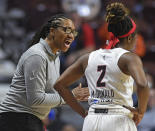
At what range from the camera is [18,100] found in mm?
3797

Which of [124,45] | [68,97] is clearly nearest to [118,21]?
[124,45]

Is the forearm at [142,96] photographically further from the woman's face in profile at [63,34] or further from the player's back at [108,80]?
the woman's face in profile at [63,34]

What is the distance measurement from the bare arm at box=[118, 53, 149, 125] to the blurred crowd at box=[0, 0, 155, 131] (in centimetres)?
460

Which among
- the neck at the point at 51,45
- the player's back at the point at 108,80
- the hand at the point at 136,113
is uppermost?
the neck at the point at 51,45

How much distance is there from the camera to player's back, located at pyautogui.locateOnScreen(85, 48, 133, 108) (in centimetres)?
329

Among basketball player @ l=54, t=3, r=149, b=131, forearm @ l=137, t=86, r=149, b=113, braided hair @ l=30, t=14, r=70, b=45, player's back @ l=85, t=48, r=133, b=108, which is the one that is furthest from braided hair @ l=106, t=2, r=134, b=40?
braided hair @ l=30, t=14, r=70, b=45

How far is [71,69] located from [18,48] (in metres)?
5.52

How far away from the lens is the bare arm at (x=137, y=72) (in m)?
3.13

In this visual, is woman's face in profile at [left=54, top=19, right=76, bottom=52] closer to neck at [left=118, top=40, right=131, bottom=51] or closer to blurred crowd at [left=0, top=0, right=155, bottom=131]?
neck at [left=118, top=40, right=131, bottom=51]

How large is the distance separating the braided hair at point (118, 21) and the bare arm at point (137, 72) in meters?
0.24

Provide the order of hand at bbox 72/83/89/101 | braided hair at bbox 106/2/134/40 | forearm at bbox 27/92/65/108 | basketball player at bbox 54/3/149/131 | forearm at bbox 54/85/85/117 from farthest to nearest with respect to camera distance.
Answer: hand at bbox 72/83/89/101 → forearm at bbox 27/92/65/108 → forearm at bbox 54/85/85/117 → braided hair at bbox 106/2/134/40 → basketball player at bbox 54/3/149/131

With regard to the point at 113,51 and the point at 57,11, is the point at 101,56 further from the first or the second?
the point at 57,11

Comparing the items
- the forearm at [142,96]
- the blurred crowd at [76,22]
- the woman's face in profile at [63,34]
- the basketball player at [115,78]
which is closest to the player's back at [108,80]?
the basketball player at [115,78]

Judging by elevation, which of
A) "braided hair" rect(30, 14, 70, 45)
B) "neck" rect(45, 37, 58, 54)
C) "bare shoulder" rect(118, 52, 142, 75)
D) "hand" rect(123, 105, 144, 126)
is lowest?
"hand" rect(123, 105, 144, 126)
